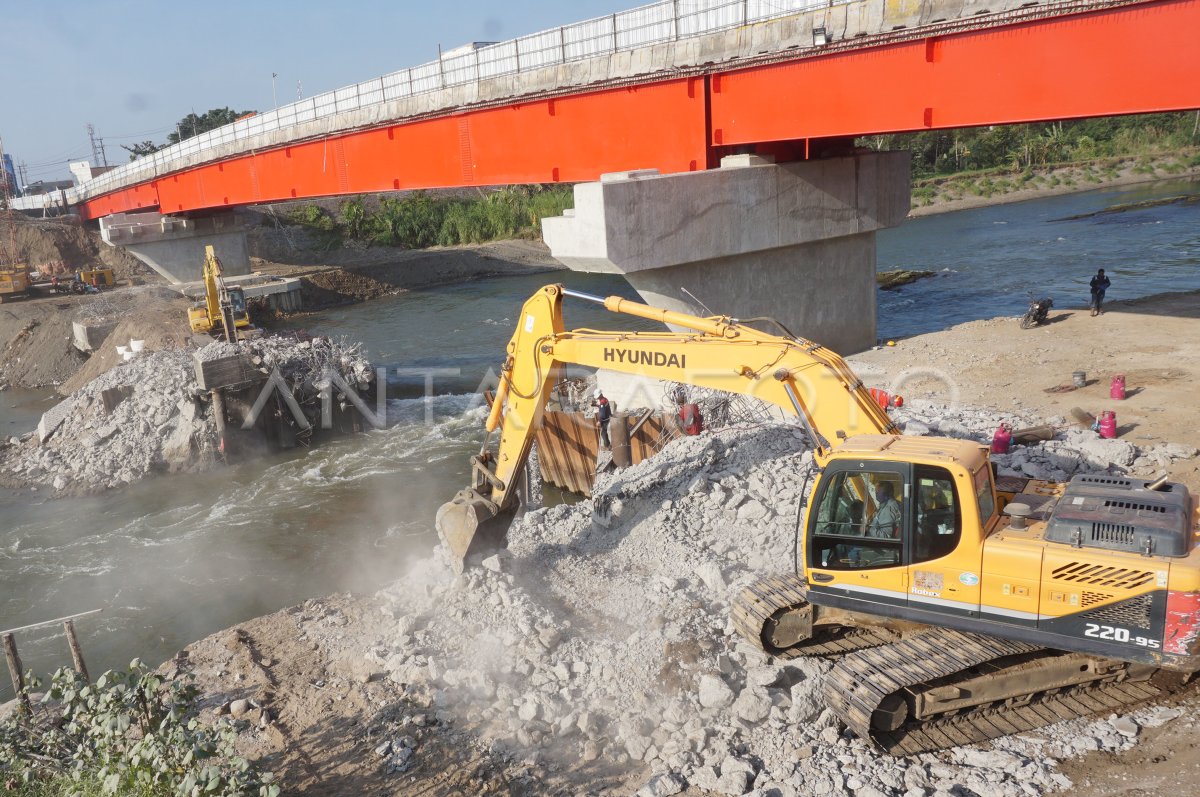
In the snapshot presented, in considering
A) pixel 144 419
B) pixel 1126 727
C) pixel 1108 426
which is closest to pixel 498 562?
pixel 1126 727

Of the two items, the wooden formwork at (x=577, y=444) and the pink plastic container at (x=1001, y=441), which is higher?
the pink plastic container at (x=1001, y=441)

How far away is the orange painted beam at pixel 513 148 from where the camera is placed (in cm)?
1684

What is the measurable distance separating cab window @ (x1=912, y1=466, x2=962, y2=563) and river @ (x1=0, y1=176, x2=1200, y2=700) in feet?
29.7

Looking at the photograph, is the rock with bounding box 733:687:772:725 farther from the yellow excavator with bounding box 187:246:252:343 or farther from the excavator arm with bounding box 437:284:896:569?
the yellow excavator with bounding box 187:246:252:343

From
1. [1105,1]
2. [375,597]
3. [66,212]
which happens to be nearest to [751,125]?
[1105,1]

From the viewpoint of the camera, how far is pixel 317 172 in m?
25.7

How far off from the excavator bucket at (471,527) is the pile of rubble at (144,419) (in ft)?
41.6

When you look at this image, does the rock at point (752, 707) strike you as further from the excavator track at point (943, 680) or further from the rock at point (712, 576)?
the rock at point (712, 576)

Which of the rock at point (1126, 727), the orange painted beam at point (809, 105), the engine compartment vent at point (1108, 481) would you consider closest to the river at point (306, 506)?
the orange painted beam at point (809, 105)

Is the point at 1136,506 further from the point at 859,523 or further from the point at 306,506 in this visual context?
the point at 306,506

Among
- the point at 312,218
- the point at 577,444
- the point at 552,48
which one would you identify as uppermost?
the point at 552,48

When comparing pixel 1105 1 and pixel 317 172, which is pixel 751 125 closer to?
pixel 1105 1

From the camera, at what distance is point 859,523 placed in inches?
329

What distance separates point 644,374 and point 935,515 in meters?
3.70
